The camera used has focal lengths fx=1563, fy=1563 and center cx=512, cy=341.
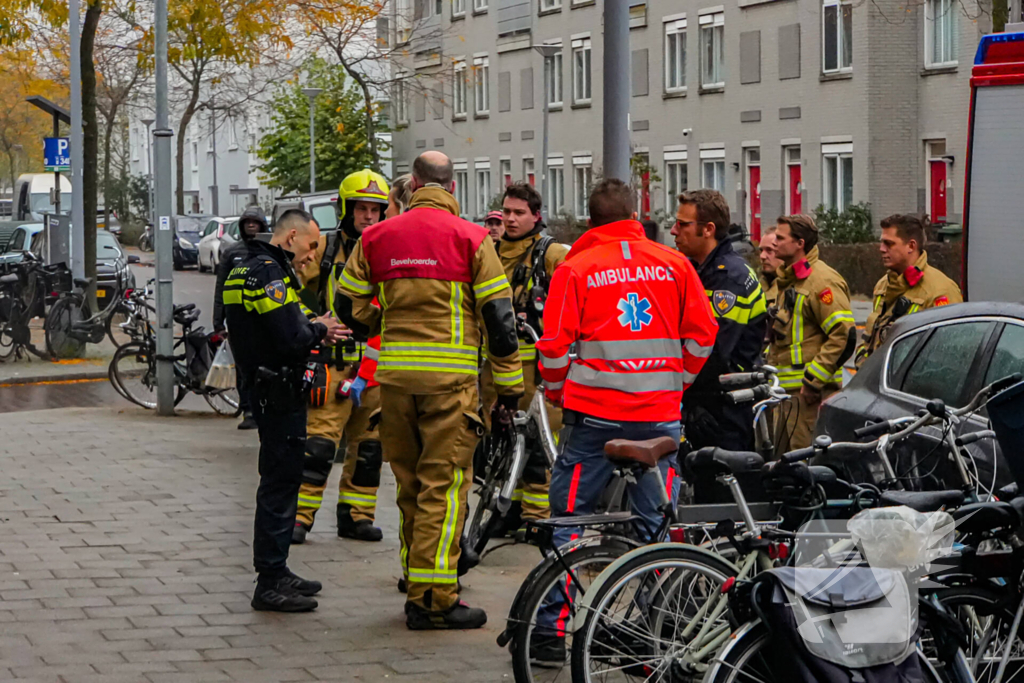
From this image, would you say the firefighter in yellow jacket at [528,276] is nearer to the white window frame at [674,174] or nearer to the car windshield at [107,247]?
the car windshield at [107,247]

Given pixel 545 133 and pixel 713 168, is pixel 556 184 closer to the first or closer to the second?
pixel 713 168

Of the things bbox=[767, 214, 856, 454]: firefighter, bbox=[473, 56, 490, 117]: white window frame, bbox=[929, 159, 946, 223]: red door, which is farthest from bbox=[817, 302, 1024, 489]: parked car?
bbox=[473, 56, 490, 117]: white window frame

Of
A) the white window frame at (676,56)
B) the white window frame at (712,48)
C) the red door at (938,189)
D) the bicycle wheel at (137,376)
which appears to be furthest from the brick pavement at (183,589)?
the white window frame at (676,56)

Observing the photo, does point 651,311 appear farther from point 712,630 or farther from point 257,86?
point 257,86

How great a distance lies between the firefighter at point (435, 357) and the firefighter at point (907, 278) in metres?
3.10

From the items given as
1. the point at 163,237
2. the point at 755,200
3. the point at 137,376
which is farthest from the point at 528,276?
the point at 755,200

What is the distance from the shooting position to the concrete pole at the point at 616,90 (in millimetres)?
9789

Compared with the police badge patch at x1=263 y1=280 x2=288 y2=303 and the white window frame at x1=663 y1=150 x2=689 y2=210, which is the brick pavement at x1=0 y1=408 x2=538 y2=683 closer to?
the police badge patch at x1=263 y1=280 x2=288 y2=303

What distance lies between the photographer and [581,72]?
47.4 meters

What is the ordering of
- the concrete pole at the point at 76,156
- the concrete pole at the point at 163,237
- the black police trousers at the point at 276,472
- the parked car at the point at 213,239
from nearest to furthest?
the black police trousers at the point at 276,472 < the concrete pole at the point at 163,237 < the concrete pole at the point at 76,156 < the parked car at the point at 213,239

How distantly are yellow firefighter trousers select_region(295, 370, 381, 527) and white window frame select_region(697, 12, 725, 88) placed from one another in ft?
108

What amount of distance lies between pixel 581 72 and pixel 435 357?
41.8 metres

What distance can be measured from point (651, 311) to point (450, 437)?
1115 mm

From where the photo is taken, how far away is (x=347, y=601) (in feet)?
23.3
